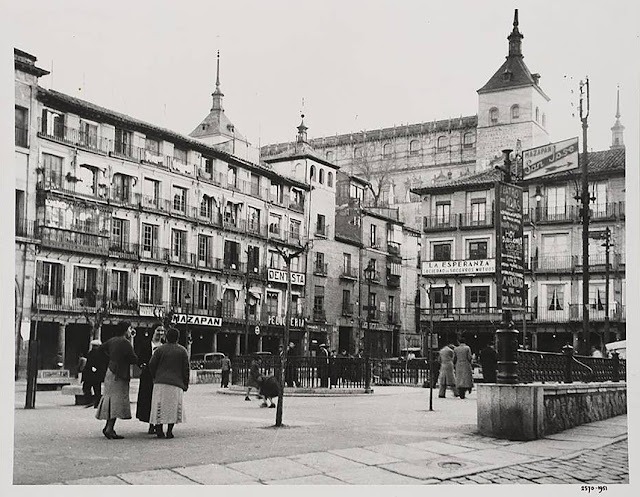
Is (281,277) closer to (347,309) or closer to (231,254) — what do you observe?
(231,254)

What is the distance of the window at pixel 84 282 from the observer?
23.7 metres

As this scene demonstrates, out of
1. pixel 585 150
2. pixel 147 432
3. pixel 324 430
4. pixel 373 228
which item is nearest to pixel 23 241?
pixel 147 432

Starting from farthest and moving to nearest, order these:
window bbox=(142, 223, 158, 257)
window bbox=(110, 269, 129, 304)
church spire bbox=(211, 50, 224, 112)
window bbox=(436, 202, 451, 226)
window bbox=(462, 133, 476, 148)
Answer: window bbox=(462, 133, 476, 148) → window bbox=(436, 202, 451, 226) → window bbox=(142, 223, 158, 257) → window bbox=(110, 269, 129, 304) → church spire bbox=(211, 50, 224, 112)

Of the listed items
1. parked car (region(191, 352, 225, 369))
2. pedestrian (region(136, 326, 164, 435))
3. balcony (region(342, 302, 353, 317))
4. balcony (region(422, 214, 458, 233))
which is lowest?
parked car (region(191, 352, 225, 369))

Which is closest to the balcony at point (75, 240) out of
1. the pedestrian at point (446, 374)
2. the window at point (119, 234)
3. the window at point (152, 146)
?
the window at point (119, 234)

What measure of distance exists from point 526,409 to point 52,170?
10.6 metres

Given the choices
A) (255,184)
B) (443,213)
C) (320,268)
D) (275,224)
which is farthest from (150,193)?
(320,268)

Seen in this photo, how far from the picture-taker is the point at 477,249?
44.4m

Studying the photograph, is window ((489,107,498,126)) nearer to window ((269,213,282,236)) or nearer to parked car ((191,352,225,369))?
window ((269,213,282,236))

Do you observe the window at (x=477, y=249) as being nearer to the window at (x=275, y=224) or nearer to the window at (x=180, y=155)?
the window at (x=275, y=224)

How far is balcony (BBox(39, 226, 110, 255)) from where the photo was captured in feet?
58.0

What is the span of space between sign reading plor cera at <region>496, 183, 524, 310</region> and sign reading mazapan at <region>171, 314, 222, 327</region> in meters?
23.8

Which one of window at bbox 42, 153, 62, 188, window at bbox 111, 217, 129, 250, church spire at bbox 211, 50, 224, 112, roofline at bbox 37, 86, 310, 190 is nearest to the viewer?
church spire at bbox 211, 50, 224, 112

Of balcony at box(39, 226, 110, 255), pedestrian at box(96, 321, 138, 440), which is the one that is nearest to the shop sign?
balcony at box(39, 226, 110, 255)
